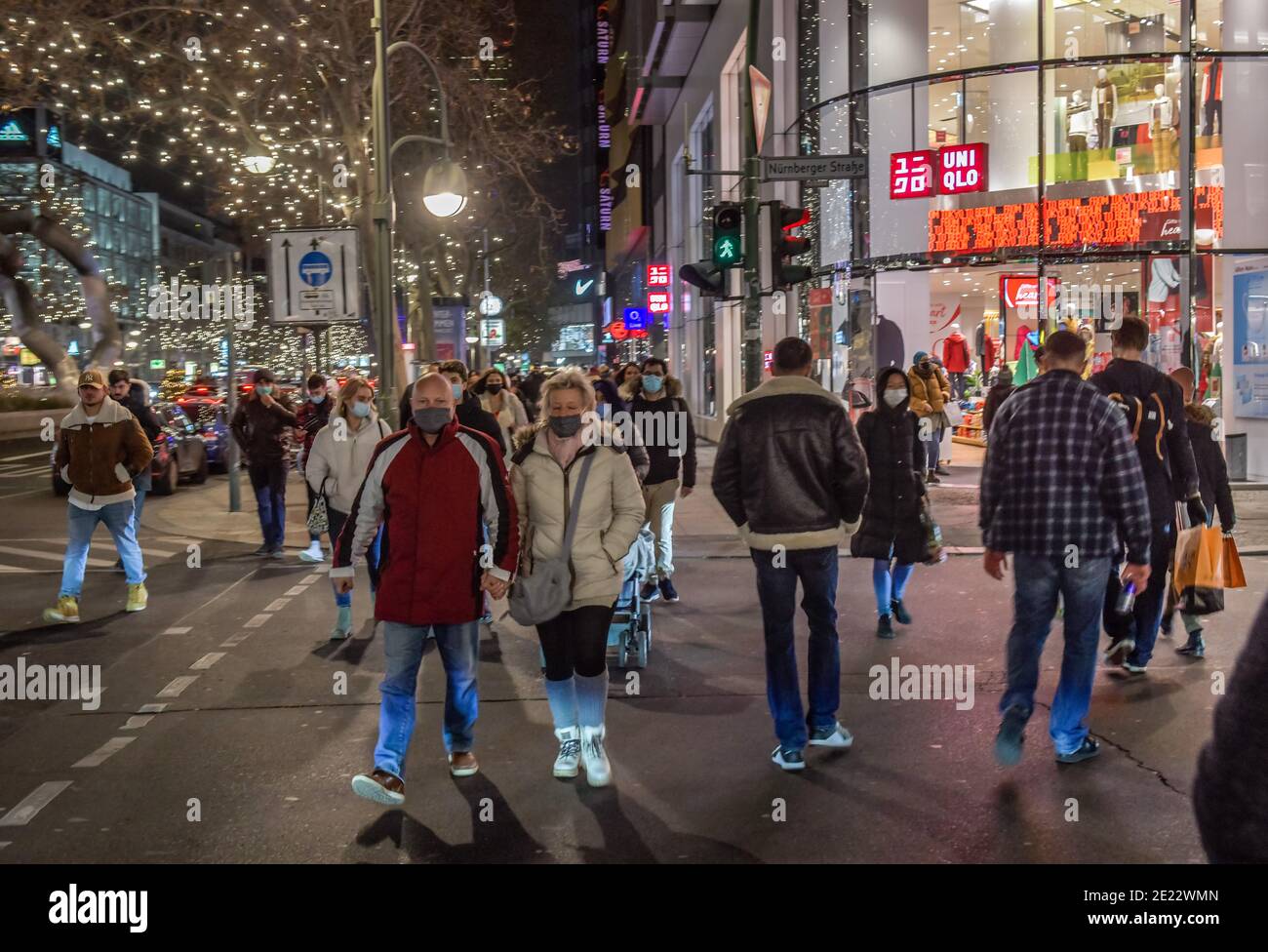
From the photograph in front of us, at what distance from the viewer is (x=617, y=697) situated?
24.3 ft

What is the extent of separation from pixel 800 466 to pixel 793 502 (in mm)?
174

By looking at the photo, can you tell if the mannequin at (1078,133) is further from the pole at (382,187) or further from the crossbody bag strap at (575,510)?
the crossbody bag strap at (575,510)

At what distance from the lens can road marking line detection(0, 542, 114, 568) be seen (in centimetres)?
1343

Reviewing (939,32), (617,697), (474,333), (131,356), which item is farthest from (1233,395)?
(131,356)

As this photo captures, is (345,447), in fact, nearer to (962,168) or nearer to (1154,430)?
(1154,430)

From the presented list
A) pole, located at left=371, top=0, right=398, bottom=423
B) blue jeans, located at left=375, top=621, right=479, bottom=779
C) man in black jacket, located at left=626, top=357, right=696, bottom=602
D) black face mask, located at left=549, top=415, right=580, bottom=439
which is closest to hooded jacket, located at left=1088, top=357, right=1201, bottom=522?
black face mask, located at left=549, top=415, right=580, bottom=439

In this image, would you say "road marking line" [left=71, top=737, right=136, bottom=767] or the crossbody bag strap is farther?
"road marking line" [left=71, top=737, right=136, bottom=767]

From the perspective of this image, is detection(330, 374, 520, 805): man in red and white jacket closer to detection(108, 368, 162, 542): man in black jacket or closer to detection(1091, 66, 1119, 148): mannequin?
detection(108, 368, 162, 542): man in black jacket

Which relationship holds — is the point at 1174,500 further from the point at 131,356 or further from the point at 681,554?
the point at 131,356

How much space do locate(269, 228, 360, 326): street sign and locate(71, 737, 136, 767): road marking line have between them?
719 centimetres

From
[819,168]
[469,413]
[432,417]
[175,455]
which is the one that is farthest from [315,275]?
[175,455]

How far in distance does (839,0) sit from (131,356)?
74650 millimetres
